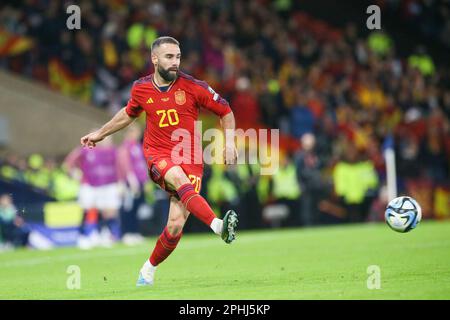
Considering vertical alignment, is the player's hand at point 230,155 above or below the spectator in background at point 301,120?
below

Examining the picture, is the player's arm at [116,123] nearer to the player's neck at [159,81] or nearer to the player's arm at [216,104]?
the player's neck at [159,81]

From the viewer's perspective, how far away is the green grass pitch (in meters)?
9.52

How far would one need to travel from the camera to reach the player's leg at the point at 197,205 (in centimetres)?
928

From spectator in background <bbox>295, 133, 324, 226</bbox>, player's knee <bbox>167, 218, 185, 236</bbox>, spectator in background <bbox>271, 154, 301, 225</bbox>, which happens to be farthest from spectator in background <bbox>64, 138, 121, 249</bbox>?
player's knee <bbox>167, 218, 185, 236</bbox>

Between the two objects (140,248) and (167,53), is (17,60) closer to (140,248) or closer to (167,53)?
(140,248)

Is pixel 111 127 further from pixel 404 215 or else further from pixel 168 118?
pixel 404 215

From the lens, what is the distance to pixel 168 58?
10.1m

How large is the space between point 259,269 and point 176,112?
2824 millimetres

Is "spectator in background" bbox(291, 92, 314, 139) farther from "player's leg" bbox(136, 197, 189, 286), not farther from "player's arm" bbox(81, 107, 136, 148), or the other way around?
"player's leg" bbox(136, 197, 189, 286)

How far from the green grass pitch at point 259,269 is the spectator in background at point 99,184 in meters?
0.95

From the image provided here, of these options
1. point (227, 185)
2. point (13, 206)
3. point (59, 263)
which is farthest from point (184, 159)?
point (227, 185)

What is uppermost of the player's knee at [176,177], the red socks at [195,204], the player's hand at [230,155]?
the player's hand at [230,155]

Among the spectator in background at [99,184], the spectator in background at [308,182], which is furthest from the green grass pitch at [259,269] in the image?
the spectator in background at [308,182]
